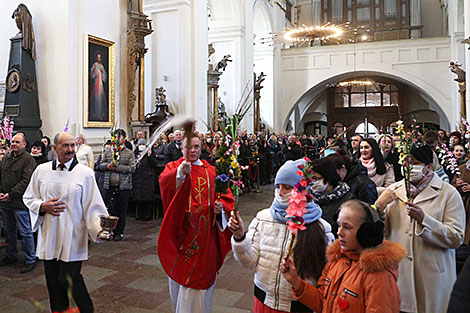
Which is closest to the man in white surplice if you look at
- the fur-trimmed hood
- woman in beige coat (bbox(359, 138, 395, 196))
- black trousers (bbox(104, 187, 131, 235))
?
→ the fur-trimmed hood

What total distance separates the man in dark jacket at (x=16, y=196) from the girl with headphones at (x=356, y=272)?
175 inches

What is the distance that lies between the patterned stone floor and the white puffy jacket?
71.3 inches

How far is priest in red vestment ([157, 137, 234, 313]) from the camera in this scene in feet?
10.3

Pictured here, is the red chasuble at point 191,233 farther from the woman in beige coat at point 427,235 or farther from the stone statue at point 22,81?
the stone statue at point 22,81

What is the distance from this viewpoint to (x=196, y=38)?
1374 cm

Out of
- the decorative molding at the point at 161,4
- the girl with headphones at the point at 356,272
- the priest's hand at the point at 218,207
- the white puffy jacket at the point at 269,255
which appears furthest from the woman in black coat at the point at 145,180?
the decorative molding at the point at 161,4

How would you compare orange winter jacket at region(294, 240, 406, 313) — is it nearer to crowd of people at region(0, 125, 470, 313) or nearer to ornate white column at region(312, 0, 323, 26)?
crowd of people at region(0, 125, 470, 313)

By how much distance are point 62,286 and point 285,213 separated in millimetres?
2110

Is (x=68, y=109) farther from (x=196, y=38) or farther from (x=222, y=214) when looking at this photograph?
(x=222, y=214)

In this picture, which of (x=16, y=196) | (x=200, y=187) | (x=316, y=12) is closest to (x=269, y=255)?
(x=200, y=187)

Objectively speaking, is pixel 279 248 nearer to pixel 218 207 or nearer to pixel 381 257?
pixel 381 257

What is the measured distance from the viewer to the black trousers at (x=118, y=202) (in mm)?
6746

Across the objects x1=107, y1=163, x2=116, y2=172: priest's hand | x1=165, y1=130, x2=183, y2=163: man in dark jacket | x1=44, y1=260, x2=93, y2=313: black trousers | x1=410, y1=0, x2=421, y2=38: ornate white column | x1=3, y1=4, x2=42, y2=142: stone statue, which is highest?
x1=410, y1=0, x2=421, y2=38: ornate white column

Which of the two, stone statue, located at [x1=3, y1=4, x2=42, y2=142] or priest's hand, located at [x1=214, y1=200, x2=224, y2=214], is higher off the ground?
stone statue, located at [x1=3, y1=4, x2=42, y2=142]
